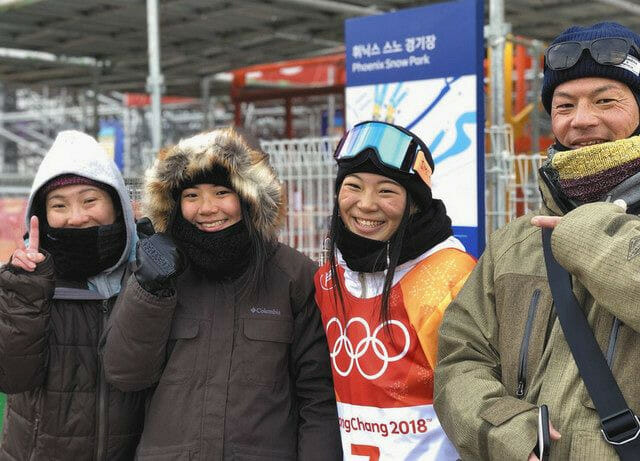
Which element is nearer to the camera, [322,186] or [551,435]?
[551,435]

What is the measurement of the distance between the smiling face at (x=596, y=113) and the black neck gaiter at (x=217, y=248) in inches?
45.7

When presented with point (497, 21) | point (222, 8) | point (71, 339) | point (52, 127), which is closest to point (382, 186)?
point (71, 339)

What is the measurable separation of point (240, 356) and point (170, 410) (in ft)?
0.95

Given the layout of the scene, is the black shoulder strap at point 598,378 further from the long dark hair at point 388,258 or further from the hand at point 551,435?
the long dark hair at point 388,258

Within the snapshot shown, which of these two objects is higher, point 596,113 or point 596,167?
point 596,113

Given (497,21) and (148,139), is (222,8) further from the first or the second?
(148,139)

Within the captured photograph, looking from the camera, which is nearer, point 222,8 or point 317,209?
point 317,209

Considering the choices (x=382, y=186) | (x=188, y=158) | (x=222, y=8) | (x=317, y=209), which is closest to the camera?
(x=382, y=186)

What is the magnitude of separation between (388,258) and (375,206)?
0.56 feet

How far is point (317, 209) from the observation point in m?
5.40

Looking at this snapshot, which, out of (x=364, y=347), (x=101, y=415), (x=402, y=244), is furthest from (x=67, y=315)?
(x=402, y=244)

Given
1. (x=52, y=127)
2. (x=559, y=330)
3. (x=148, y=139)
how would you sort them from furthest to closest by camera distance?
(x=52, y=127) < (x=148, y=139) < (x=559, y=330)

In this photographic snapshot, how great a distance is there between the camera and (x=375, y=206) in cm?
254

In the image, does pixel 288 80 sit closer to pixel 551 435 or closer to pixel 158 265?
pixel 158 265
